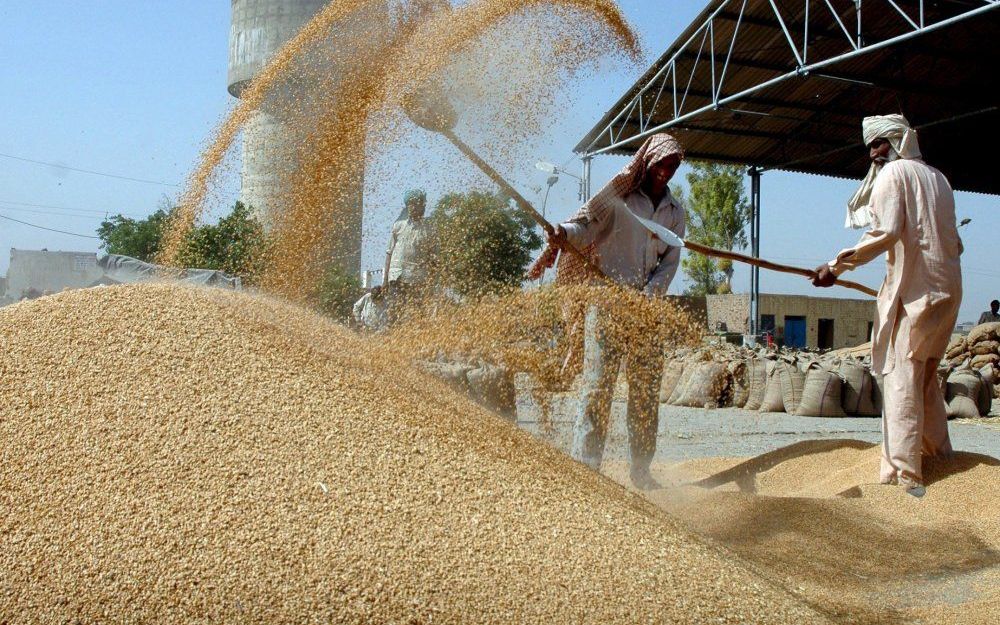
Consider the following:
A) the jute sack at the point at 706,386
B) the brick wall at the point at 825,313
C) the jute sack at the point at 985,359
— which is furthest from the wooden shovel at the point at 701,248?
the brick wall at the point at 825,313

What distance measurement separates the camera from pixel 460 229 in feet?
17.2

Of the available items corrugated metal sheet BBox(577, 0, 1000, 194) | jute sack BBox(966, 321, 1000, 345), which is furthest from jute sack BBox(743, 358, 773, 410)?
corrugated metal sheet BBox(577, 0, 1000, 194)

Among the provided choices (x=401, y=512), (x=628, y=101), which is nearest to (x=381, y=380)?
(x=401, y=512)

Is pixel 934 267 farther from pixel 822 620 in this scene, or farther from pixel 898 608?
pixel 822 620

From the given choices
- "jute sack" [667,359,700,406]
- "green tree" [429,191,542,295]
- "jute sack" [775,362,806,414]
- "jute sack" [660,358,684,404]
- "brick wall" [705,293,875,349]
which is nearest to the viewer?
"green tree" [429,191,542,295]

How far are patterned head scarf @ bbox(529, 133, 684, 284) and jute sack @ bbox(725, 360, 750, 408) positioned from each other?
527cm

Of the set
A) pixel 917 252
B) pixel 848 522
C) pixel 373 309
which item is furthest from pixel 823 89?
pixel 848 522

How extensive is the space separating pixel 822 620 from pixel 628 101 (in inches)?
421

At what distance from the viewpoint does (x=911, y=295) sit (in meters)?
3.30

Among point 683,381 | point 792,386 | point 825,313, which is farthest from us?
point 825,313

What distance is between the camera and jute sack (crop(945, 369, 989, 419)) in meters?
7.51

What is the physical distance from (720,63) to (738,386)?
5.17m

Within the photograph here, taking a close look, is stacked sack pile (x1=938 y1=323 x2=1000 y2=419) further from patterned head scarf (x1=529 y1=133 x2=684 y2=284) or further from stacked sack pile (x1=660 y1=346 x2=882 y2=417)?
patterned head scarf (x1=529 y1=133 x2=684 y2=284)

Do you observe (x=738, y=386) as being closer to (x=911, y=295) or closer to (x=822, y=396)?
(x=822, y=396)
